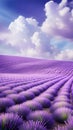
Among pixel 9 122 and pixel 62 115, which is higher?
pixel 9 122

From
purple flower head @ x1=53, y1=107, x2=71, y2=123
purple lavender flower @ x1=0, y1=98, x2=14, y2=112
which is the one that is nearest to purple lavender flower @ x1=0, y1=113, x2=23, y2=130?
purple flower head @ x1=53, y1=107, x2=71, y2=123

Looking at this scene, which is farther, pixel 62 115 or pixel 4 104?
pixel 4 104

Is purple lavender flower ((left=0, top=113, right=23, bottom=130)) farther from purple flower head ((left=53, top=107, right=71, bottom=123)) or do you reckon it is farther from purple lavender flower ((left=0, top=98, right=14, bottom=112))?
purple lavender flower ((left=0, top=98, right=14, bottom=112))

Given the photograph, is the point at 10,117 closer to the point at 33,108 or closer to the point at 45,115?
the point at 45,115

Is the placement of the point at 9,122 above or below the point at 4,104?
above

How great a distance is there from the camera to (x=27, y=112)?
265 inches

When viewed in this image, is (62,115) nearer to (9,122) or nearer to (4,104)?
(4,104)

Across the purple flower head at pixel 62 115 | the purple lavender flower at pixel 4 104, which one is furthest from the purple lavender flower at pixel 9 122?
the purple lavender flower at pixel 4 104

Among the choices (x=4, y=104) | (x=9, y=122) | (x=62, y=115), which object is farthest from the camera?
(x=4, y=104)

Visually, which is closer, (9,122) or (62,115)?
(9,122)

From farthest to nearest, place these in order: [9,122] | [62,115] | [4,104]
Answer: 1. [4,104]
2. [62,115]
3. [9,122]

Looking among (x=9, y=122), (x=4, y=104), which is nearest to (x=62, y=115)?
(x=4, y=104)

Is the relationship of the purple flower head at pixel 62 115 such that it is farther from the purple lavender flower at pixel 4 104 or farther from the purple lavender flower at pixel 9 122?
the purple lavender flower at pixel 9 122

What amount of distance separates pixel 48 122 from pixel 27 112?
2.82 ft
